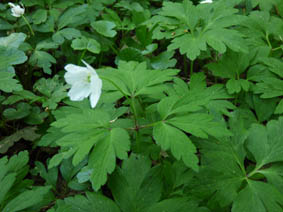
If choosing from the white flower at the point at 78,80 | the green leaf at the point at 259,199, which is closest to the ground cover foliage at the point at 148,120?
the green leaf at the point at 259,199

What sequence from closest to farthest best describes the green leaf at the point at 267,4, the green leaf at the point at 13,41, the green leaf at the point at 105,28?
the green leaf at the point at 13,41 < the green leaf at the point at 267,4 < the green leaf at the point at 105,28

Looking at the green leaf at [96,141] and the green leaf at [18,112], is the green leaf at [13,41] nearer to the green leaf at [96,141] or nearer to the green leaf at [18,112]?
the green leaf at [18,112]

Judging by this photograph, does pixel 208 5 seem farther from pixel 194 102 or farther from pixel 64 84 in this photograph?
pixel 64 84

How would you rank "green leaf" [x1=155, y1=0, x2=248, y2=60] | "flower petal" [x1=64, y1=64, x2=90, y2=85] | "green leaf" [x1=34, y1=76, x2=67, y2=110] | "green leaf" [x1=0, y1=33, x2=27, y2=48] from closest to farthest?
"flower petal" [x1=64, y1=64, x2=90, y2=85] < "green leaf" [x1=155, y1=0, x2=248, y2=60] < "green leaf" [x1=34, y1=76, x2=67, y2=110] < "green leaf" [x1=0, y1=33, x2=27, y2=48]

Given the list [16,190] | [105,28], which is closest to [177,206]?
[16,190]

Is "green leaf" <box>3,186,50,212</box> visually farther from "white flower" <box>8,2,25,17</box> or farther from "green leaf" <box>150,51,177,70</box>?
"white flower" <box>8,2,25,17</box>

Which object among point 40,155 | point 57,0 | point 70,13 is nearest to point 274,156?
point 40,155

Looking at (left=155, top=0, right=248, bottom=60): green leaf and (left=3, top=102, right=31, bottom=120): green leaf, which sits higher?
(left=155, top=0, right=248, bottom=60): green leaf

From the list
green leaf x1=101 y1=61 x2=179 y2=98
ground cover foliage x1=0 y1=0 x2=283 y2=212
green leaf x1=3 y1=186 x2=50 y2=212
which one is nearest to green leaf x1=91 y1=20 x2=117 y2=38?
ground cover foliage x1=0 y1=0 x2=283 y2=212
